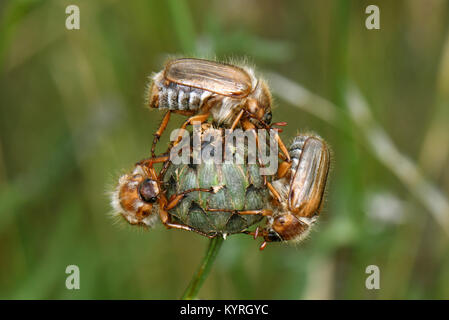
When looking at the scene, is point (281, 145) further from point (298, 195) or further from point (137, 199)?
point (137, 199)

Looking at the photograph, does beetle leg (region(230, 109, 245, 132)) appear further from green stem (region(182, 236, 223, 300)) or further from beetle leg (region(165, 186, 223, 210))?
green stem (region(182, 236, 223, 300))

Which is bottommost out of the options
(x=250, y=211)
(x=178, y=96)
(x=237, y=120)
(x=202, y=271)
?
(x=202, y=271)

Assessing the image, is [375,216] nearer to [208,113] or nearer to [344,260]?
[344,260]

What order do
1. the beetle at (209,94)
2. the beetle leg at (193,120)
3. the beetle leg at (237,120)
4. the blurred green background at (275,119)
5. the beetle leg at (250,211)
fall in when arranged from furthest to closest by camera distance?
1. the blurred green background at (275,119)
2. the beetle at (209,94)
3. the beetle leg at (237,120)
4. the beetle leg at (193,120)
5. the beetle leg at (250,211)

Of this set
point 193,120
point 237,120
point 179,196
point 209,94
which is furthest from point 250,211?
point 209,94

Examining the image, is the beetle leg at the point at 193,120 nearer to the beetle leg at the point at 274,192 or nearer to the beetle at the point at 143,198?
the beetle at the point at 143,198

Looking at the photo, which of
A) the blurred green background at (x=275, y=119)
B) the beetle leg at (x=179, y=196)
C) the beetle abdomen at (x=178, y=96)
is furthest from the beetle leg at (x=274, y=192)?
the blurred green background at (x=275, y=119)

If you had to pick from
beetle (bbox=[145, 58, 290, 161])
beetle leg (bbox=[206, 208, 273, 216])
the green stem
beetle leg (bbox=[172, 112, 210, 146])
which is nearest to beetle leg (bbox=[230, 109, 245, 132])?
beetle (bbox=[145, 58, 290, 161])

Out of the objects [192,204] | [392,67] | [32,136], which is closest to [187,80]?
[192,204]
